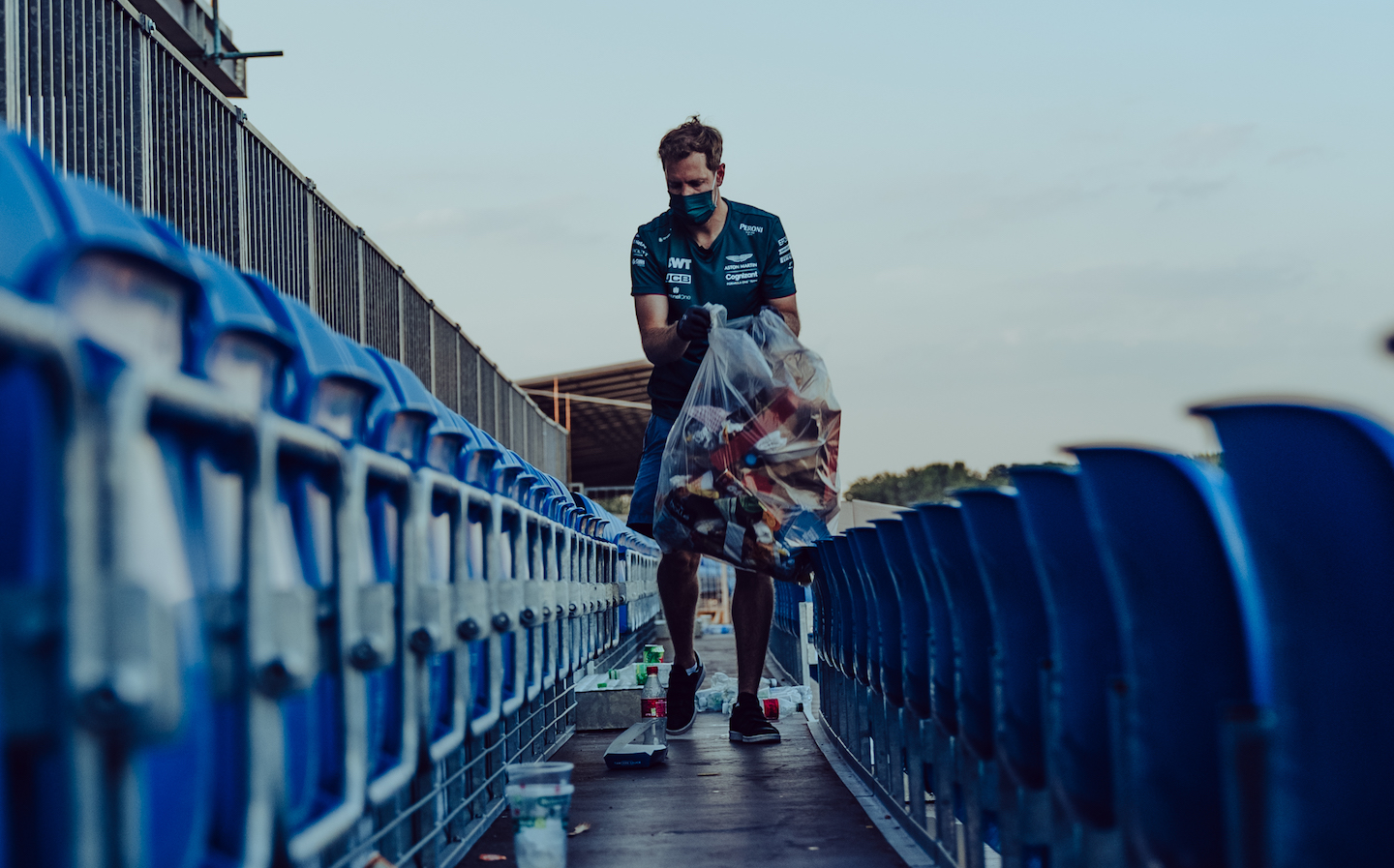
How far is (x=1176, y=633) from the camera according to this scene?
1347 mm

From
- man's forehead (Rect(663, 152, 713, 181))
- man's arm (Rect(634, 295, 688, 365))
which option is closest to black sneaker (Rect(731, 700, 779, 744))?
man's arm (Rect(634, 295, 688, 365))

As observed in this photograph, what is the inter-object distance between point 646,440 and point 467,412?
281 inches

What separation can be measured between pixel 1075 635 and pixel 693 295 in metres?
2.95

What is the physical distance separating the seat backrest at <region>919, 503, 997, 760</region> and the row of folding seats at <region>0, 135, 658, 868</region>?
0.85m

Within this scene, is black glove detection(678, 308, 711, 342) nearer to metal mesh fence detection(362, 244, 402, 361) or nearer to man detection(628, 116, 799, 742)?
man detection(628, 116, 799, 742)

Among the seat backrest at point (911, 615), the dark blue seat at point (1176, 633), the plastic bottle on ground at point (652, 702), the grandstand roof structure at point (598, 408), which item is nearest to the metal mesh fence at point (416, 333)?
the plastic bottle on ground at point (652, 702)

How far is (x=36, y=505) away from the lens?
99 cm

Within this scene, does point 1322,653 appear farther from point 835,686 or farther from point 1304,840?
point 835,686

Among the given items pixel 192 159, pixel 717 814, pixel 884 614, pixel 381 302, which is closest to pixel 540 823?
pixel 717 814

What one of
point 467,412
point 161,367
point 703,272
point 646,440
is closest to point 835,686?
point 646,440

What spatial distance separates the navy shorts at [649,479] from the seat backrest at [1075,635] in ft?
8.79

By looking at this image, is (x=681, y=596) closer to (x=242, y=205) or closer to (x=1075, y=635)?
(x=242, y=205)

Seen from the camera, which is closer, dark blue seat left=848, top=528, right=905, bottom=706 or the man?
dark blue seat left=848, top=528, right=905, bottom=706

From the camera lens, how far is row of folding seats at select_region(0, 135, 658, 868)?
94cm
